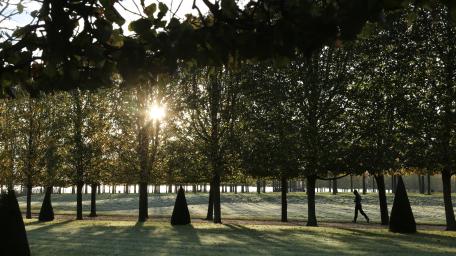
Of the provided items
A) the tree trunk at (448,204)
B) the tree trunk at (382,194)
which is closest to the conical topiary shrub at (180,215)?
the tree trunk at (382,194)

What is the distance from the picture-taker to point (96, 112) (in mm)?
36938

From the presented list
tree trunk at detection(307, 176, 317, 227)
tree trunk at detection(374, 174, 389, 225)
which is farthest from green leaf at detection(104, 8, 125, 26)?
tree trunk at detection(374, 174, 389, 225)

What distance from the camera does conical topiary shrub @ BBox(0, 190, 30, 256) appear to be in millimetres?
12695

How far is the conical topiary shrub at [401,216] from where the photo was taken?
22.6 meters

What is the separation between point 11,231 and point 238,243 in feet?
27.1

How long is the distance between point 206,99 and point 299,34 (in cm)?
2620

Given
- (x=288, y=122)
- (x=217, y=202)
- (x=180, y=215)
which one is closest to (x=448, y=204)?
(x=288, y=122)

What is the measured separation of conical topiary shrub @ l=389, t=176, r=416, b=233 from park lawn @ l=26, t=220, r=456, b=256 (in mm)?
799

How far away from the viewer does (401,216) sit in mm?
22719

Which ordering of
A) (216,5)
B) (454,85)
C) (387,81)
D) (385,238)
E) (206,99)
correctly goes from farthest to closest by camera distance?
(206,99) → (387,81) → (454,85) → (385,238) → (216,5)

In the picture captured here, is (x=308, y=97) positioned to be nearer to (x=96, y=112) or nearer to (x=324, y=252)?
(x=324, y=252)

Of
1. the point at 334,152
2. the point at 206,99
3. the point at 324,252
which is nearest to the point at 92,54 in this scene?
the point at 324,252

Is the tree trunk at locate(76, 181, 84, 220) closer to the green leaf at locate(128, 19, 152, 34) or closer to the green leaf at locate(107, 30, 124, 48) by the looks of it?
the green leaf at locate(107, 30, 124, 48)

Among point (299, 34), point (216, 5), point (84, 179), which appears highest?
point (216, 5)
